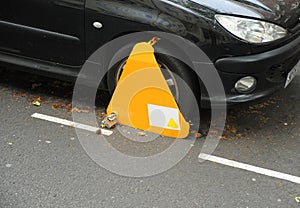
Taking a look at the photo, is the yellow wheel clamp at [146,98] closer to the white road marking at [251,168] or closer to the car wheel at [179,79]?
the car wheel at [179,79]

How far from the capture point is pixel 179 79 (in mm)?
3959

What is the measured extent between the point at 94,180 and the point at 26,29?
65.8 inches

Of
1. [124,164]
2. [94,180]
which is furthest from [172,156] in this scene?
[94,180]

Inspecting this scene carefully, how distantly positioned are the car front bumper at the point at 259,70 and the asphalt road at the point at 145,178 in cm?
42

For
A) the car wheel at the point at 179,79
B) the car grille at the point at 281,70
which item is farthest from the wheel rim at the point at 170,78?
the car grille at the point at 281,70

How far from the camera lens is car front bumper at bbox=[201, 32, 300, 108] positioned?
3.68 meters

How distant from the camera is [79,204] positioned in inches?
126

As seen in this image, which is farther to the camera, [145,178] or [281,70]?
[281,70]

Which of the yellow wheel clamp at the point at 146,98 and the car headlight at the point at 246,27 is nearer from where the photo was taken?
the car headlight at the point at 246,27

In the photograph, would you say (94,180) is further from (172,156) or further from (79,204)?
(172,156)

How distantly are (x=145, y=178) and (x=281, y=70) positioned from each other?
149 centimetres

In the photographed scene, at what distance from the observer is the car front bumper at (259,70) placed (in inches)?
145

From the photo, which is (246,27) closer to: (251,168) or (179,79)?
(179,79)

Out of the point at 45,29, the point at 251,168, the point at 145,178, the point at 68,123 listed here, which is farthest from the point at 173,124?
the point at 45,29
